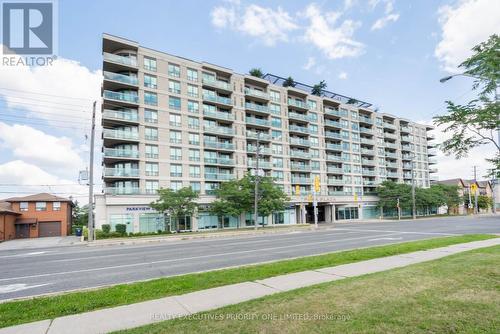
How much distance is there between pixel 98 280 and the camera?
31.1ft

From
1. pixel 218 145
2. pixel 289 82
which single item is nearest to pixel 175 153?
pixel 218 145

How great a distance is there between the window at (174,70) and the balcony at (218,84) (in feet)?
12.3

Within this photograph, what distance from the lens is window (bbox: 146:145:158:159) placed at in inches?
1521

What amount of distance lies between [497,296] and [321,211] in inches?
2248

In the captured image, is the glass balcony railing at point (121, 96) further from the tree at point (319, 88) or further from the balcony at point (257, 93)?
the tree at point (319, 88)

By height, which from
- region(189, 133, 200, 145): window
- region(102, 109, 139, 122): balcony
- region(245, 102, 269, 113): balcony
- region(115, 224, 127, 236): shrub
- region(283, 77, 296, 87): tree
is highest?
region(283, 77, 296, 87): tree

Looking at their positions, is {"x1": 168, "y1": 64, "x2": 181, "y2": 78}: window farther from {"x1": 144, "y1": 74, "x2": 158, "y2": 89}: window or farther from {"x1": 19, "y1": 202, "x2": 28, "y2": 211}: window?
{"x1": 19, "y1": 202, "x2": 28, "y2": 211}: window

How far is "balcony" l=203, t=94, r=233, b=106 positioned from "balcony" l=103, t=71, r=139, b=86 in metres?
9.99

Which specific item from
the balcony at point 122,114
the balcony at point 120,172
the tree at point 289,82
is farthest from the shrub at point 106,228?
the tree at point 289,82

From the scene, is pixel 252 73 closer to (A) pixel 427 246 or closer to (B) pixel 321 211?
(B) pixel 321 211

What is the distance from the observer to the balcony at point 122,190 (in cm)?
3538

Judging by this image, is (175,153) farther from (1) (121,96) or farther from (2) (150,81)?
(2) (150,81)

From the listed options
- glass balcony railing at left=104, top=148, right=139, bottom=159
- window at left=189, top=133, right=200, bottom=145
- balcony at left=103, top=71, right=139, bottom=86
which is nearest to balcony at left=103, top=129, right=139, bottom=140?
glass balcony railing at left=104, top=148, right=139, bottom=159

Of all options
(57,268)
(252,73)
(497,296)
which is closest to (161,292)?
(497,296)
